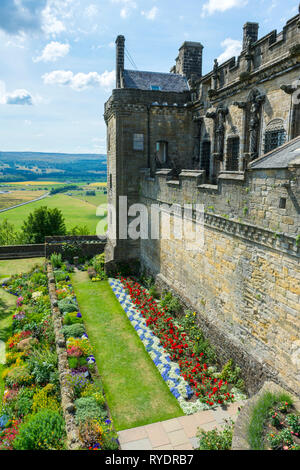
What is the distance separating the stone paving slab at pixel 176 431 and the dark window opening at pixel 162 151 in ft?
51.8

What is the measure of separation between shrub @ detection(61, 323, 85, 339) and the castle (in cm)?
501

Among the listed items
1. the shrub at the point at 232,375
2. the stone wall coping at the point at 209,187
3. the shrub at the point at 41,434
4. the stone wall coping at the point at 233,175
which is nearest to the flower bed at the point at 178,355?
the shrub at the point at 232,375

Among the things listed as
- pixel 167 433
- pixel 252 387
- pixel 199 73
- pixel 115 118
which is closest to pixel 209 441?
pixel 167 433

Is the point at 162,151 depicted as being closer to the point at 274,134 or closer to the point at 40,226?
the point at 274,134

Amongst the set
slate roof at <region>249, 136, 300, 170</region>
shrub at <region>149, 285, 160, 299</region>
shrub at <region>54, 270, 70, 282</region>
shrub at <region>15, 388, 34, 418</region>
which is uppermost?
slate roof at <region>249, 136, 300, 170</region>

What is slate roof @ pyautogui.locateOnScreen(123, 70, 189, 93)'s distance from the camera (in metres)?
23.1

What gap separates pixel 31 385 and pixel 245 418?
7.86 metres

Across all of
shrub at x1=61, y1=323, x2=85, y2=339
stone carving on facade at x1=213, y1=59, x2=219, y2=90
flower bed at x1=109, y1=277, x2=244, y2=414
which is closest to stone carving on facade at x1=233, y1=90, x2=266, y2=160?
stone carving on facade at x1=213, y1=59, x2=219, y2=90

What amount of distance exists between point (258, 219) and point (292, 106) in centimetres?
538

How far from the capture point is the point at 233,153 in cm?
1731

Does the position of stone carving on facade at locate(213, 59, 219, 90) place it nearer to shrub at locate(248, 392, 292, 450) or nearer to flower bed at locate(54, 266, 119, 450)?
flower bed at locate(54, 266, 119, 450)

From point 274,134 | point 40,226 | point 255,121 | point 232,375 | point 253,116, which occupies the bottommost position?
point 232,375

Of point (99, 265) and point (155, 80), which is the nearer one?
point (155, 80)

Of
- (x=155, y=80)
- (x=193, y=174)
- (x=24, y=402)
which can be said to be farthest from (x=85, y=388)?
(x=155, y=80)
